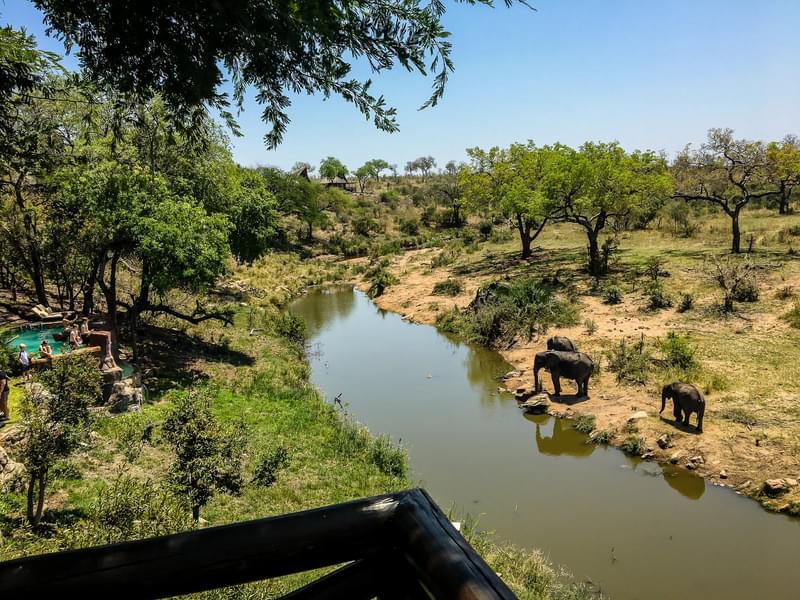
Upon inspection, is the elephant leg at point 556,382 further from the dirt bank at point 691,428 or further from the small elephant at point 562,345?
the small elephant at point 562,345

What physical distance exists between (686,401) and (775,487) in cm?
248

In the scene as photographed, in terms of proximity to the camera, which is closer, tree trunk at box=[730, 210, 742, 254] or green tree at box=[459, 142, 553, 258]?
tree trunk at box=[730, 210, 742, 254]

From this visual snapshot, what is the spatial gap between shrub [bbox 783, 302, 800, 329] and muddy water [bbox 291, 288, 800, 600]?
9284 millimetres

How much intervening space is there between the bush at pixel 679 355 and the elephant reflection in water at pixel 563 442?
4.06 meters

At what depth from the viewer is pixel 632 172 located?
2748 cm

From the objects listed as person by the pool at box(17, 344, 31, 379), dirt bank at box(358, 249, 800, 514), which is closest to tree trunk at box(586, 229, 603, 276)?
dirt bank at box(358, 249, 800, 514)

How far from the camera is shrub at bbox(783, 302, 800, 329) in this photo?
55.6 feet

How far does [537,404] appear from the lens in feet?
49.3

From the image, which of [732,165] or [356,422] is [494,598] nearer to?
[356,422]

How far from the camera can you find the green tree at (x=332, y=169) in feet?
298

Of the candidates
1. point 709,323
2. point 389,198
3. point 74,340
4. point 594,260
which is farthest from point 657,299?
point 389,198

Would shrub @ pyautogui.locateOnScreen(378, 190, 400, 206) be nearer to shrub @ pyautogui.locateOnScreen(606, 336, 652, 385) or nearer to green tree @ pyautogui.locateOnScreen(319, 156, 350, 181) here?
green tree @ pyautogui.locateOnScreen(319, 156, 350, 181)

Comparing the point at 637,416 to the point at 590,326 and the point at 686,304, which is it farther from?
the point at 686,304

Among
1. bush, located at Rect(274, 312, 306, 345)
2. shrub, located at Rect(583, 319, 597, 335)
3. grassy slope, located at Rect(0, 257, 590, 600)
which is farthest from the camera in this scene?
bush, located at Rect(274, 312, 306, 345)
